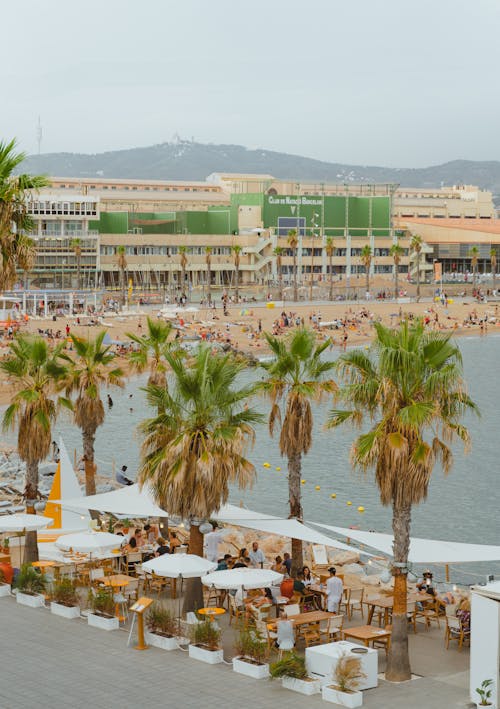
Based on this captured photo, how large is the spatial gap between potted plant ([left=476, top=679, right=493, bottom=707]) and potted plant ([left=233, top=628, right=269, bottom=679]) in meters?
2.90

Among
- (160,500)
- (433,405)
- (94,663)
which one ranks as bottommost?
(94,663)

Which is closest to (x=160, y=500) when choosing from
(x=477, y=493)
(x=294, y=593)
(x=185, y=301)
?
(x=294, y=593)

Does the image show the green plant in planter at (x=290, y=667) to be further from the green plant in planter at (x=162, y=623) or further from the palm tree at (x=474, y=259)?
the palm tree at (x=474, y=259)

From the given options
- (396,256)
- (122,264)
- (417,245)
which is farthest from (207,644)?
(417,245)

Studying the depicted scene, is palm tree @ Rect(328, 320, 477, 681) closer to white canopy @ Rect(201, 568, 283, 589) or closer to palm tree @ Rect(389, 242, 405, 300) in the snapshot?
white canopy @ Rect(201, 568, 283, 589)

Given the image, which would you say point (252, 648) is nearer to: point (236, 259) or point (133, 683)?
point (133, 683)

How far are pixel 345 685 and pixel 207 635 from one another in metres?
2.57

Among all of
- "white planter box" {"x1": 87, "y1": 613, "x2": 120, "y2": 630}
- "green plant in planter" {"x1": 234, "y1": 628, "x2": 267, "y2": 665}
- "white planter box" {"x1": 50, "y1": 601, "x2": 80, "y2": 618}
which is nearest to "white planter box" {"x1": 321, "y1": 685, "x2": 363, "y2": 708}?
"green plant in planter" {"x1": 234, "y1": 628, "x2": 267, "y2": 665}

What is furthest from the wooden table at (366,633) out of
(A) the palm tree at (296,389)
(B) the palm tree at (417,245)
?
(B) the palm tree at (417,245)

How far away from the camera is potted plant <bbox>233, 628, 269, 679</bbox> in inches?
622

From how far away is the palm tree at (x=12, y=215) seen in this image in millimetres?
19594

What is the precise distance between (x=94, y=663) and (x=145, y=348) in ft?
44.2

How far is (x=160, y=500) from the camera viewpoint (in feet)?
61.9

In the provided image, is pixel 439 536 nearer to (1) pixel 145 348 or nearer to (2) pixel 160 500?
(1) pixel 145 348
